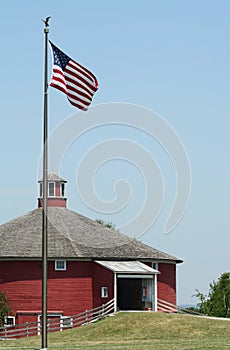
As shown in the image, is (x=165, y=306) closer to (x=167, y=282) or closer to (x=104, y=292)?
(x=167, y=282)

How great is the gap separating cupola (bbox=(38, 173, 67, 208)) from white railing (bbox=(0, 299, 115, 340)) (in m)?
10.5

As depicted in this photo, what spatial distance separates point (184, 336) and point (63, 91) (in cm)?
1648

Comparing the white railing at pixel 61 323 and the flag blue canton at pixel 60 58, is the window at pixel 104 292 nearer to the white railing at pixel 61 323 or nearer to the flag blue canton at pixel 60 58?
the white railing at pixel 61 323

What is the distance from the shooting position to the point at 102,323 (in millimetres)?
47531

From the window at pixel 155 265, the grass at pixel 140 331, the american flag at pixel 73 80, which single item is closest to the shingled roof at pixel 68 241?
the window at pixel 155 265

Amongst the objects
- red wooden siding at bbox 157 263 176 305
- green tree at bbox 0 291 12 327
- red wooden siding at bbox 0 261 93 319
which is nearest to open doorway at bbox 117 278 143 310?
red wooden siding at bbox 157 263 176 305

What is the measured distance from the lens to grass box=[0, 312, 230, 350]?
40.7 meters

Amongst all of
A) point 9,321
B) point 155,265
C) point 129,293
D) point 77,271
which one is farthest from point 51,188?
point 9,321

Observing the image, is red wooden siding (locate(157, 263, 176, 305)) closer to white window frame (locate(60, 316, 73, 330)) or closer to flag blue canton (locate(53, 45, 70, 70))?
white window frame (locate(60, 316, 73, 330))

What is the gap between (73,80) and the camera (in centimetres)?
3100

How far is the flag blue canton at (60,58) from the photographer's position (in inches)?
1203

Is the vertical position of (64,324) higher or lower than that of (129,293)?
lower

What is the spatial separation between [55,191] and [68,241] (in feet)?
20.1

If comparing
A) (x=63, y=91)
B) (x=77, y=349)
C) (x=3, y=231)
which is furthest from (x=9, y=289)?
(x=63, y=91)
